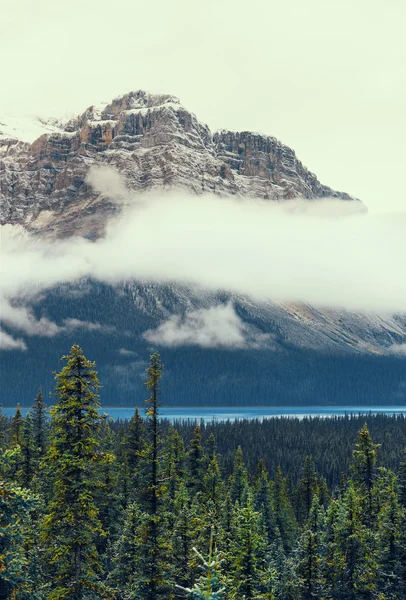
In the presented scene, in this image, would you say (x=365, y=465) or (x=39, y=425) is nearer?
(x=365, y=465)

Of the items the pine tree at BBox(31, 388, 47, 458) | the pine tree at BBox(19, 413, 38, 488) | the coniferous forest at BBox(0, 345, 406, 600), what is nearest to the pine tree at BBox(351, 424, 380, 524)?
the coniferous forest at BBox(0, 345, 406, 600)

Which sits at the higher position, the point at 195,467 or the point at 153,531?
the point at 195,467

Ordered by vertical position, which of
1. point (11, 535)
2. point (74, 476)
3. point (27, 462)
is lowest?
point (11, 535)

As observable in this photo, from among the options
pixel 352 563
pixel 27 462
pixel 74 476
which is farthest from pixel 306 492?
pixel 74 476

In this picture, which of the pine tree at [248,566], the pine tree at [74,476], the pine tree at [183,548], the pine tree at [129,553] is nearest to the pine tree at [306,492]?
the pine tree at [183,548]

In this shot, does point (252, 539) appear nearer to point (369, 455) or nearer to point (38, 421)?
point (369, 455)

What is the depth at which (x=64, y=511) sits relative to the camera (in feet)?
133

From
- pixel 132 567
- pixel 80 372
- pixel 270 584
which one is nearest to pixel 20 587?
pixel 80 372

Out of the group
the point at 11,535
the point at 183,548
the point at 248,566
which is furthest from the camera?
the point at 183,548

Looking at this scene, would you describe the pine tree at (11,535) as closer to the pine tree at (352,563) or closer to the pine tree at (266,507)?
the pine tree at (352,563)

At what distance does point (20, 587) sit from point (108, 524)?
44849mm

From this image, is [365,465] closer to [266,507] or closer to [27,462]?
[266,507]

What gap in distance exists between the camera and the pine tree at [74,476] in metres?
39.8

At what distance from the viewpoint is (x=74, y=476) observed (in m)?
40.2
